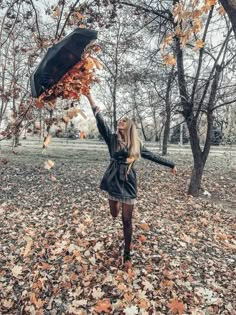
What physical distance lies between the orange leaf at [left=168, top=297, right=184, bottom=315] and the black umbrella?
3159 mm

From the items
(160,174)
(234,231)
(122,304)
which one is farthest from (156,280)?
(160,174)

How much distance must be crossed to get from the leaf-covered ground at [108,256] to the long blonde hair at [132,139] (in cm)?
175

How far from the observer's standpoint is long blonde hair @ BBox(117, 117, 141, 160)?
4824 mm

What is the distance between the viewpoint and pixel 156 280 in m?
4.99

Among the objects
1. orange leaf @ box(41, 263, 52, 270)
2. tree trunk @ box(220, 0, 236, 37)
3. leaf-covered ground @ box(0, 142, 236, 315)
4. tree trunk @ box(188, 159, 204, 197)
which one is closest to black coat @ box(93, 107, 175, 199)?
leaf-covered ground @ box(0, 142, 236, 315)

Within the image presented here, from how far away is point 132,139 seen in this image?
4.85 meters

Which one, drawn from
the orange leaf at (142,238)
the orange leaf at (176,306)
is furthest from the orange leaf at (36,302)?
the orange leaf at (142,238)

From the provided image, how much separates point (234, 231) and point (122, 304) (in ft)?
14.7

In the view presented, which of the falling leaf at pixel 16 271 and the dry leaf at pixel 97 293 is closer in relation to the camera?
the dry leaf at pixel 97 293

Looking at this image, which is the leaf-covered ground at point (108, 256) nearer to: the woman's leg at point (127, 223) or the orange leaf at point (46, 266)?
the orange leaf at point (46, 266)

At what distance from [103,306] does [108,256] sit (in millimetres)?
1214

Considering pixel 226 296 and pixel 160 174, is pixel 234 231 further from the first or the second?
pixel 160 174

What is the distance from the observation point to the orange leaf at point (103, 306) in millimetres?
4348

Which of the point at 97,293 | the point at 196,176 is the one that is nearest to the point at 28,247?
the point at 97,293
